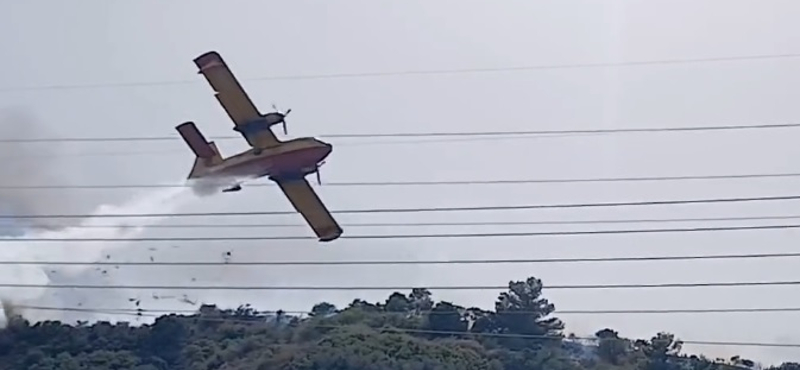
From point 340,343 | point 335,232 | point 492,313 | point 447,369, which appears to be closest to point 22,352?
point 340,343

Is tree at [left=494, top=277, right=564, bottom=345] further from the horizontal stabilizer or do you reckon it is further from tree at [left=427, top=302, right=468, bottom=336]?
the horizontal stabilizer

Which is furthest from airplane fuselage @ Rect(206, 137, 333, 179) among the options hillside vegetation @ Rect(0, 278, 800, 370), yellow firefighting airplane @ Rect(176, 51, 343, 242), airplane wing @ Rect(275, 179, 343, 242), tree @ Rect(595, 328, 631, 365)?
tree @ Rect(595, 328, 631, 365)

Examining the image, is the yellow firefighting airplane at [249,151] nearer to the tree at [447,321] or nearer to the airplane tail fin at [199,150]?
the airplane tail fin at [199,150]

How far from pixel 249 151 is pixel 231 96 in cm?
204

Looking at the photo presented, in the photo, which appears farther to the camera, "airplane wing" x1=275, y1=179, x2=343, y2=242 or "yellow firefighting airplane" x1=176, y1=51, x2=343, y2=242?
"airplane wing" x1=275, y1=179, x2=343, y2=242

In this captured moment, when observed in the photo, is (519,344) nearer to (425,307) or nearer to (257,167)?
(425,307)

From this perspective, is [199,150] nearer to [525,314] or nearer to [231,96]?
[231,96]

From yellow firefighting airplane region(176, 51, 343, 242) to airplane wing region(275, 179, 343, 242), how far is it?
3cm

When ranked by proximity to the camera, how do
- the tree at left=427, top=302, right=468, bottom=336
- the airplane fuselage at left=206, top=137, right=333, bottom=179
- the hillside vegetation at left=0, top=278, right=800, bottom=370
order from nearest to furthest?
the airplane fuselage at left=206, top=137, right=333, bottom=179, the hillside vegetation at left=0, top=278, right=800, bottom=370, the tree at left=427, top=302, right=468, bottom=336

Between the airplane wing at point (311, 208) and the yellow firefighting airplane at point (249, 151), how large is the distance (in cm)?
3

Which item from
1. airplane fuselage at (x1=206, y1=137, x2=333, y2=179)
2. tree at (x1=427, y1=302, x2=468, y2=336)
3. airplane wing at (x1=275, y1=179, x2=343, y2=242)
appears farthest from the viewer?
tree at (x1=427, y1=302, x2=468, y2=336)

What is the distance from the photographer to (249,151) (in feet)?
131

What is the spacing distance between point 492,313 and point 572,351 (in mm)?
6703

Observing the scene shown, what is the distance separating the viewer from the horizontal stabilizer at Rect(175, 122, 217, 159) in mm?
41469
